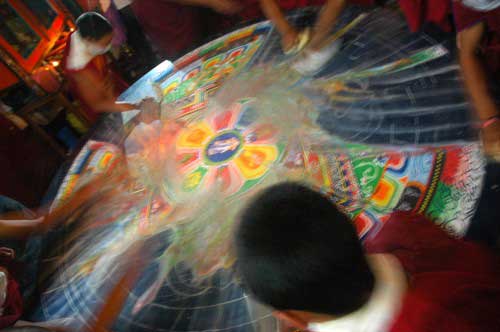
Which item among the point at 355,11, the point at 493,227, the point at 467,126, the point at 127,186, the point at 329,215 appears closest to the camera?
the point at 329,215

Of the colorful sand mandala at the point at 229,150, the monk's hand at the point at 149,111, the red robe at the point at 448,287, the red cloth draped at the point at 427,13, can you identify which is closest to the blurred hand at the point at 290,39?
the colorful sand mandala at the point at 229,150

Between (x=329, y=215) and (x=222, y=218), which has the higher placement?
(x=329, y=215)

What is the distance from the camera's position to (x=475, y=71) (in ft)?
5.16

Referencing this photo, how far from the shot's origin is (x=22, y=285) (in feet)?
6.22

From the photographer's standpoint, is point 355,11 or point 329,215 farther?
point 355,11

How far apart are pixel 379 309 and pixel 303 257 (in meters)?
0.20

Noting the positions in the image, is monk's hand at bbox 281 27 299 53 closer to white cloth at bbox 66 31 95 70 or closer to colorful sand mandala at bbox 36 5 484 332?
colorful sand mandala at bbox 36 5 484 332

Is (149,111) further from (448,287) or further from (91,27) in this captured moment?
(448,287)

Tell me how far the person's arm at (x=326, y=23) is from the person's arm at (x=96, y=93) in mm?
1365

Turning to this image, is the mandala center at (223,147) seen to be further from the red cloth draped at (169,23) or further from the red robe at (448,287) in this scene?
the red cloth draped at (169,23)

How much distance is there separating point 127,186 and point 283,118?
3.41ft

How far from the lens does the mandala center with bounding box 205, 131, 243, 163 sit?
2.01 meters

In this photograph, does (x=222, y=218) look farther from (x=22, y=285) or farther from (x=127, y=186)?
(x=22, y=285)

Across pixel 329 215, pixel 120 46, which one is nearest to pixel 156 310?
pixel 329 215
